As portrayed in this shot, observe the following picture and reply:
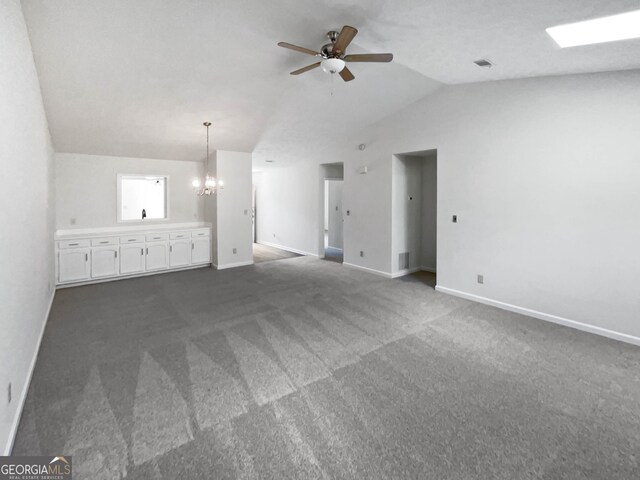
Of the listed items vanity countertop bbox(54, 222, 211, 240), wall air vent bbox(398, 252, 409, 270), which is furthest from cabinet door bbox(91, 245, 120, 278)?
wall air vent bbox(398, 252, 409, 270)

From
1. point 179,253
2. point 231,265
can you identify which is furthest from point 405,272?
point 179,253

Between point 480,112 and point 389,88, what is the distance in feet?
4.33

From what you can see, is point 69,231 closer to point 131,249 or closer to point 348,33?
point 131,249

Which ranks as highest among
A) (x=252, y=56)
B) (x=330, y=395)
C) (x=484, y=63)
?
(x=252, y=56)

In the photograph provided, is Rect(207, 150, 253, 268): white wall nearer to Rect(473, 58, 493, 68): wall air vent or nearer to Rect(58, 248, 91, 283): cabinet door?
Rect(58, 248, 91, 283): cabinet door

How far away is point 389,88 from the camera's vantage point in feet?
14.7

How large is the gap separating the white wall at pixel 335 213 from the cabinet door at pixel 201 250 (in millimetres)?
3769

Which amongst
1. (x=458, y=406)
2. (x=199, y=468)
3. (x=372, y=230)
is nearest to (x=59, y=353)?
(x=199, y=468)

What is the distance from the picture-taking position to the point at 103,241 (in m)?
5.25

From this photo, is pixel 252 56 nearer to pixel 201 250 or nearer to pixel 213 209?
pixel 213 209

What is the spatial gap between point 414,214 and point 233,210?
3765 mm

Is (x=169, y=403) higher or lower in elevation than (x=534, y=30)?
lower

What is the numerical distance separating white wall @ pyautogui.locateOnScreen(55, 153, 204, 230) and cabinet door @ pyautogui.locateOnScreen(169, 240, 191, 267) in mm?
786

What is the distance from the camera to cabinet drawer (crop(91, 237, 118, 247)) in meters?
5.17
